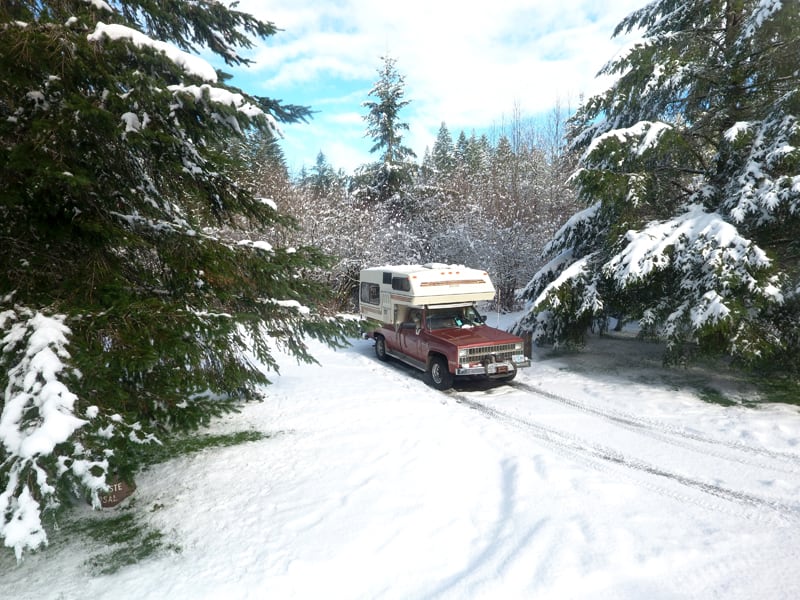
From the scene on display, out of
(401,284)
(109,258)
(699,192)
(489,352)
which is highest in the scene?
(699,192)

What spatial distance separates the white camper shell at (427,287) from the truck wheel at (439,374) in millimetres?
1498

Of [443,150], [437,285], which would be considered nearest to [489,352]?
[437,285]

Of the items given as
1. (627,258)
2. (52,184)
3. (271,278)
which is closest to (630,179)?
(627,258)

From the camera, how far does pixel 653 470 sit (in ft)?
19.3

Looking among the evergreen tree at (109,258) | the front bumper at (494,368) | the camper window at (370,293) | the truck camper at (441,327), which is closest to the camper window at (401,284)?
the truck camper at (441,327)

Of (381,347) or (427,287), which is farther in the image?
(381,347)

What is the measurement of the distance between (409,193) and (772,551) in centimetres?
2368

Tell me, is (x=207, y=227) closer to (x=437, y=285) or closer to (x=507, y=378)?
(x=437, y=285)

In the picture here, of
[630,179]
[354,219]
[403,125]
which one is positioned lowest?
[630,179]

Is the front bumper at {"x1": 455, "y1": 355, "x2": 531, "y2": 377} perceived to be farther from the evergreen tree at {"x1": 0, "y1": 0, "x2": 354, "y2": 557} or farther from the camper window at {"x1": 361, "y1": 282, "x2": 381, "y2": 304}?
the evergreen tree at {"x1": 0, "y1": 0, "x2": 354, "y2": 557}

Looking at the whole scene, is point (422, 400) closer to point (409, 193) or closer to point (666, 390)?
point (666, 390)

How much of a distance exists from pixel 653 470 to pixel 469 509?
2709 mm

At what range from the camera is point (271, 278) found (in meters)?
4.88

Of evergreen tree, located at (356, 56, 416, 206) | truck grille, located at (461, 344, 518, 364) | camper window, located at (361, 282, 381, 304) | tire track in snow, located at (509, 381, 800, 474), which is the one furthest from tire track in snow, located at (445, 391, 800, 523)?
evergreen tree, located at (356, 56, 416, 206)
